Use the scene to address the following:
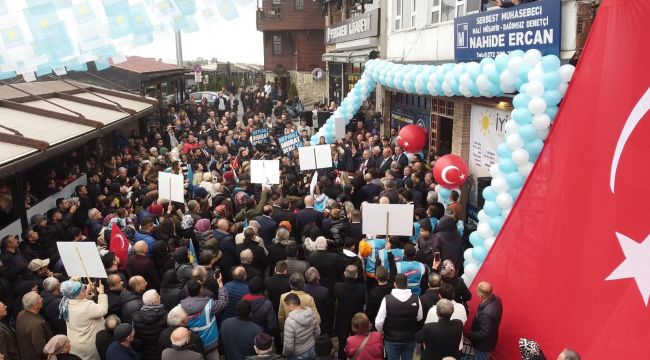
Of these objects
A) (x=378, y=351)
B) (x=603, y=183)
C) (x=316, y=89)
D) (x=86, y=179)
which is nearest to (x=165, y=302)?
(x=378, y=351)

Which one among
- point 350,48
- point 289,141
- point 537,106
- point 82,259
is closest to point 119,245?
point 82,259

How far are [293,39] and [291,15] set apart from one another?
6.00ft

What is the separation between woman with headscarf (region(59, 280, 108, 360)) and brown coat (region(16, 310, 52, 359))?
22 cm

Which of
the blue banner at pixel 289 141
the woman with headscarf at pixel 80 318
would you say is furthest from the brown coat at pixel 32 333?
the blue banner at pixel 289 141

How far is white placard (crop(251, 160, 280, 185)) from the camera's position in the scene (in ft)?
33.4

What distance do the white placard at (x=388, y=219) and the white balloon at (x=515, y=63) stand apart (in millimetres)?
2271

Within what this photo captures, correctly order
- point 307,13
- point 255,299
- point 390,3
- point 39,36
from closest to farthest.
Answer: point 255,299
point 39,36
point 390,3
point 307,13

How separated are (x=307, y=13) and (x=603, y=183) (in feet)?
126

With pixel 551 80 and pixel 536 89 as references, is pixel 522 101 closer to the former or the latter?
pixel 536 89

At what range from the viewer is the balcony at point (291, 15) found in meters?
41.0

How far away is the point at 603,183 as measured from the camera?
214 inches

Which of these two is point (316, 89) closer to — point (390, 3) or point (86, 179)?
point (390, 3)

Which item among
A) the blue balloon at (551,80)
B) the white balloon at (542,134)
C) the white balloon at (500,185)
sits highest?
the blue balloon at (551,80)

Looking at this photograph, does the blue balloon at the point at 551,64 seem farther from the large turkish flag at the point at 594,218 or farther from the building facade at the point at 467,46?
the building facade at the point at 467,46
